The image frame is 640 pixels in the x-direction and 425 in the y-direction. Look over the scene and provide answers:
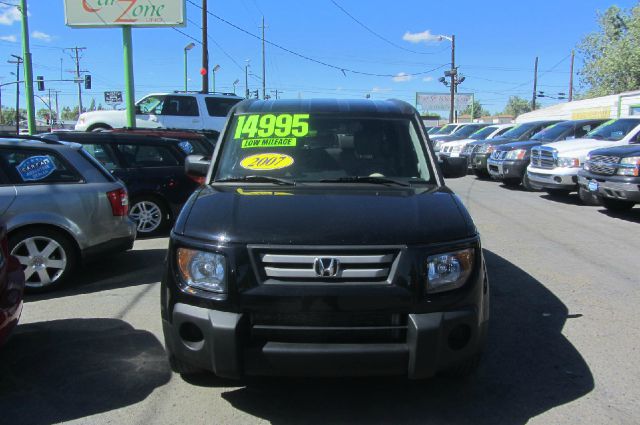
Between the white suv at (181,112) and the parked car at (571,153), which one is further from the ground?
the white suv at (181,112)

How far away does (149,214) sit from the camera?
8695 mm

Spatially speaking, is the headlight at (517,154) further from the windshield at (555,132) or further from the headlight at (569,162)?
the headlight at (569,162)

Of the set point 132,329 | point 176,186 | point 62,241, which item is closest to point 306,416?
point 132,329

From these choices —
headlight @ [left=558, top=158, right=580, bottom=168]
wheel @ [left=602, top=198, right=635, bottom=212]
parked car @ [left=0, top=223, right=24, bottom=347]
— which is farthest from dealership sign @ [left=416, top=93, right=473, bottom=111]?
parked car @ [left=0, top=223, right=24, bottom=347]

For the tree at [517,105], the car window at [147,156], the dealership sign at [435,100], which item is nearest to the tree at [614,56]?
the dealership sign at [435,100]

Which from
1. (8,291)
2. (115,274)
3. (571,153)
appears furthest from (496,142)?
(8,291)

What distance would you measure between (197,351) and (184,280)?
38 centimetres

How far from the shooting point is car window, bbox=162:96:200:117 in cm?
1647

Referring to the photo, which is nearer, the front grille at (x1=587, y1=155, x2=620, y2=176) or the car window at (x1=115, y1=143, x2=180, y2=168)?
the car window at (x1=115, y1=143, x2=180, y2=168)

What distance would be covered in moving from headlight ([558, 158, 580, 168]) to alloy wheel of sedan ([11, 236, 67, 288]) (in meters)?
10.5

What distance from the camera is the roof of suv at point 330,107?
173 inches

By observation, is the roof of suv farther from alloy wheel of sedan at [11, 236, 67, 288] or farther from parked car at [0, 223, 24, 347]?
alloy wheel of sedan at [11, 236, 67, 288]

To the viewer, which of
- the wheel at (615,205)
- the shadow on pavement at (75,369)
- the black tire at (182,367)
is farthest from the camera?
the wheel at (615,205)

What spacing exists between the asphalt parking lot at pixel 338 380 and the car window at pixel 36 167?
3.82ft
